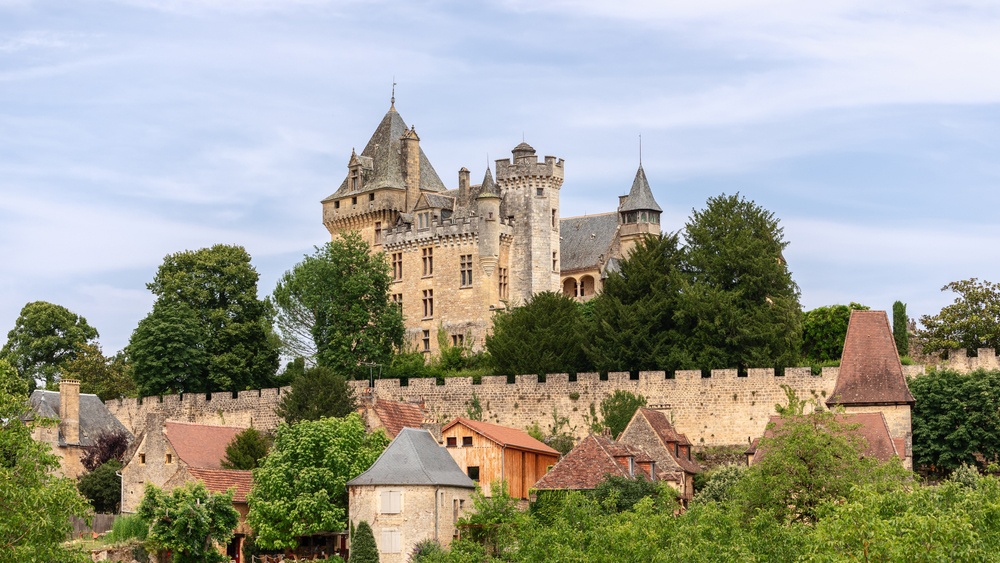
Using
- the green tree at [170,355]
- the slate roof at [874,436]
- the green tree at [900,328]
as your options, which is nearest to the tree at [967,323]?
the green tree at [900,328]

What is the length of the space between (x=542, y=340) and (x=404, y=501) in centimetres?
1761

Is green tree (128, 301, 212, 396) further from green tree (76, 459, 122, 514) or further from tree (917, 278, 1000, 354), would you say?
tree (917, 278, 1000, 354)

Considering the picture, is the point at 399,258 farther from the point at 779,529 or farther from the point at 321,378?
the point at 779,529

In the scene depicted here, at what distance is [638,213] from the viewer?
88.2 m

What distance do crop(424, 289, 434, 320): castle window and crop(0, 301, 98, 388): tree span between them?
775 inches

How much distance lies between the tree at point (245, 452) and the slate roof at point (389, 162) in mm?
23537

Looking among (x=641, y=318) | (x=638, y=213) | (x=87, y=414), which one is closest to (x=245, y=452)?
(x=87, y=414)

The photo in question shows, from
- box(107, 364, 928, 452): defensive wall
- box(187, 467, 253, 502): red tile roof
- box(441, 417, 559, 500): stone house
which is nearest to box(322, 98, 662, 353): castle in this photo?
box(107, 364, 928, 452): defensive wall

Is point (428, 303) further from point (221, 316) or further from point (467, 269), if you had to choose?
point (221, 316)

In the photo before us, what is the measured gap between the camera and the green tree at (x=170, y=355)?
7812 centimetres

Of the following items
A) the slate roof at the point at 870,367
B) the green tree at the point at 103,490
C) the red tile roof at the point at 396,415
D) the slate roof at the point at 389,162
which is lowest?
the green tree at the point at 103,490

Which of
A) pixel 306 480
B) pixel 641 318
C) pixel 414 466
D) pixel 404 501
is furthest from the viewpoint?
pixel 641 318

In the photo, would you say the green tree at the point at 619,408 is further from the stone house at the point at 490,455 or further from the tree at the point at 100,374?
the tree at the point at 100,374

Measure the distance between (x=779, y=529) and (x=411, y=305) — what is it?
44.2m
